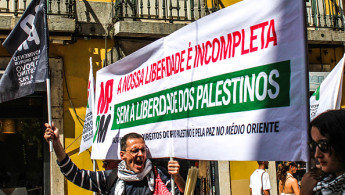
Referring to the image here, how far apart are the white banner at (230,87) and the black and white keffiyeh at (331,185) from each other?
0.49m

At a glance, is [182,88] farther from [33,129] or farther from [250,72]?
[33,129]

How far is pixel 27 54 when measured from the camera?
551 cm

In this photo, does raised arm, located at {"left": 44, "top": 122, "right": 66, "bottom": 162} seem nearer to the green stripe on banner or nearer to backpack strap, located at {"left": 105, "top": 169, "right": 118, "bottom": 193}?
backpack strap, located at {"left": 105, "top": 169, "right": 118, "bottom": 193}

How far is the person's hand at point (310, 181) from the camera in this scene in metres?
2.20

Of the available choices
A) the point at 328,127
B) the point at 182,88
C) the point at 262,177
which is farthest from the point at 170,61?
the point at 262,177

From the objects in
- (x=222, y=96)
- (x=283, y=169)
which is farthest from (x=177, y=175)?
(x=283, y=169)

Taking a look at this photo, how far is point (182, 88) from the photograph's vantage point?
382 cm

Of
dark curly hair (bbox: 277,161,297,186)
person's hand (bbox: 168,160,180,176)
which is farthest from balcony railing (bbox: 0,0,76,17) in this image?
person's hand (bbox: 168,160,180,176)

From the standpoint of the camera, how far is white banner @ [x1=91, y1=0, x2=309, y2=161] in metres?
2.77

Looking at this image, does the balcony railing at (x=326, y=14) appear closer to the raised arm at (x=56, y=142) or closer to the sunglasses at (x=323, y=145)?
the raised arm at (x=56, y=142)

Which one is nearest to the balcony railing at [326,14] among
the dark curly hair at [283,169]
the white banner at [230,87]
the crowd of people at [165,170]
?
the dark curly hair at [283,169]

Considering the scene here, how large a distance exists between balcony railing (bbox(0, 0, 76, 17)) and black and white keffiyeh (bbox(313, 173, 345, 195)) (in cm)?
767

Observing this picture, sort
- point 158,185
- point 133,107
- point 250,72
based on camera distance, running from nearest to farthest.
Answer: point 250,72 < point 158,185 < point 133,107

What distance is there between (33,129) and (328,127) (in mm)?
8088
